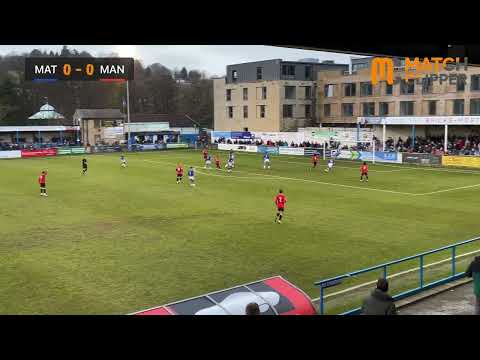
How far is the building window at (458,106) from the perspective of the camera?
6194cm

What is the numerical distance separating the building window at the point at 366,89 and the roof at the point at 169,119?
42049 mm

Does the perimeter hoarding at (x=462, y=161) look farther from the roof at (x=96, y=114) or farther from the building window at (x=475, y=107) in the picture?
the roof at (x=96, y=114)

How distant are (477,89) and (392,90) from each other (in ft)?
39.1

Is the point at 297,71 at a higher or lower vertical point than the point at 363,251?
higher

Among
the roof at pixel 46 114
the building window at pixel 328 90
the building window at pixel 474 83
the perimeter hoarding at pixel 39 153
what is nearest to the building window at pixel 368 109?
the building window at pixel 328 90

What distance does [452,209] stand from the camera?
91.2ft

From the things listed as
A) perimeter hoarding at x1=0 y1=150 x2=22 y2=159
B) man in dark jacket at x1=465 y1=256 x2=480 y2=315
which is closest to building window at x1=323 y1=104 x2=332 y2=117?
perimeter hoarding at x1=0 y1=150 x2=22 y2=159

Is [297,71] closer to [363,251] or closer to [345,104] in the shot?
[345,104]

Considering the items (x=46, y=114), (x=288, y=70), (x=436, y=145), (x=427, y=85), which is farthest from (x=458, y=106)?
(x=46, y=114)

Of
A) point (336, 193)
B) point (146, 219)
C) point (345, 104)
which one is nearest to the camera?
point (146, 219)
